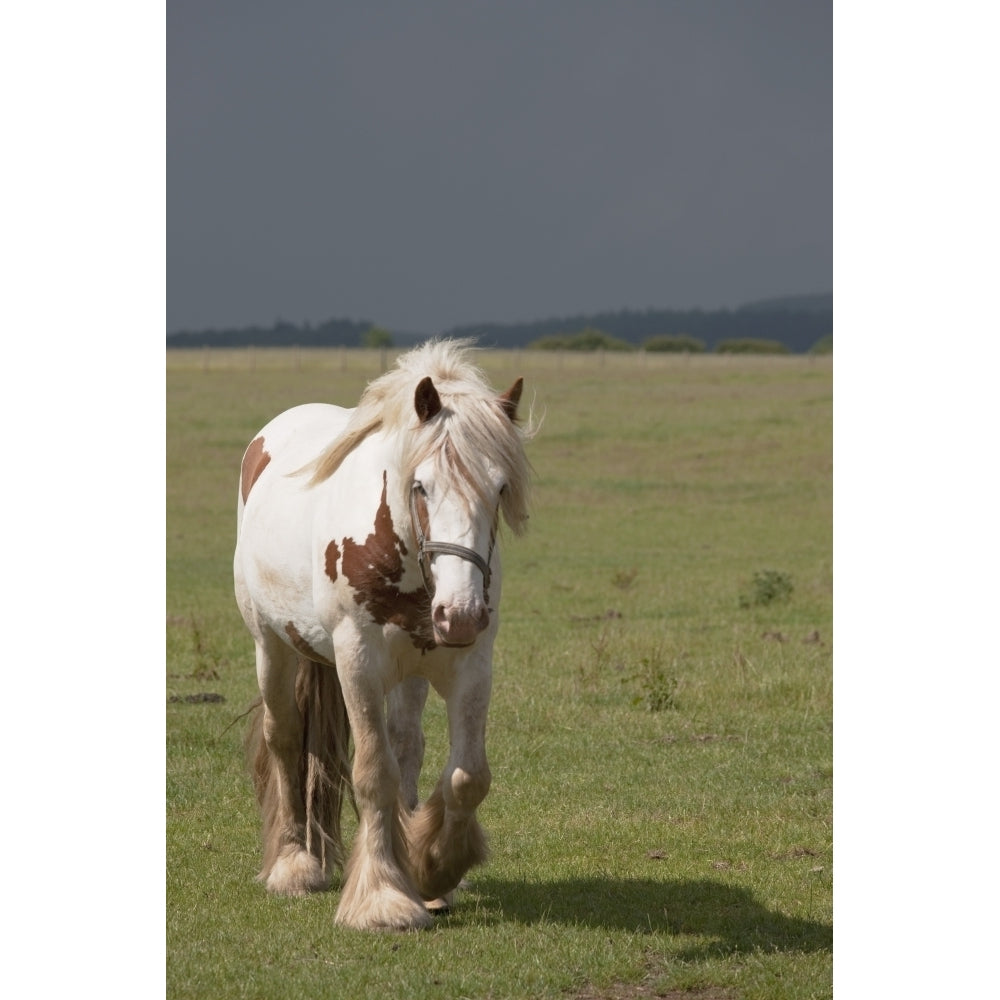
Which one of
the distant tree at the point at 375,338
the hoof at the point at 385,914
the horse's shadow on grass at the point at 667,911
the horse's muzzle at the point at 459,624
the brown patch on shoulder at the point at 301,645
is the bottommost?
the horse's shadow on grass at the point at 667,911

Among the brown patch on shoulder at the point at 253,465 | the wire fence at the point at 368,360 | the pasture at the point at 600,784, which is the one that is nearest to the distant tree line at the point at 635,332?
the wire fence at the point at 368,360

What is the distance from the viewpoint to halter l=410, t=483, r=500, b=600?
4.82 m

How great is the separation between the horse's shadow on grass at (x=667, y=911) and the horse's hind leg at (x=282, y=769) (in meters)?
0.80

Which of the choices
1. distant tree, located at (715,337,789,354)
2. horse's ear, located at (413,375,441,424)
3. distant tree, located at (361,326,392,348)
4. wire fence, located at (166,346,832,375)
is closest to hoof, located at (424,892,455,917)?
horse's ear, located at (413,375,441,424)

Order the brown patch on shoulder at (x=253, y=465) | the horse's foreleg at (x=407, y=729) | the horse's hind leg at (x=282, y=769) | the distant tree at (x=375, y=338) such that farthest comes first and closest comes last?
the distant tree at (x=375, y=338) → the brown patch on shoulder at (x=253, y=465) → the horse's hind leg at (x=282, y=769) → the horse's foreleg at (x=407, y=729)

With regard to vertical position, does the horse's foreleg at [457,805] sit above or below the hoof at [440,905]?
above

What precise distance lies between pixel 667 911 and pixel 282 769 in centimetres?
178

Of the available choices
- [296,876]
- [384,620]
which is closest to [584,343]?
[296,876]

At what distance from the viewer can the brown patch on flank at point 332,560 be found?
18.0 feet

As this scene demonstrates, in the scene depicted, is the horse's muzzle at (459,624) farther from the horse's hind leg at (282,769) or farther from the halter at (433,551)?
the horse's hind leg at (282,769)

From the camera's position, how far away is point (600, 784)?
7.88 metres

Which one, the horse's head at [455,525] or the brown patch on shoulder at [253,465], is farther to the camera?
the brown patch on shoulder at [253,465]
